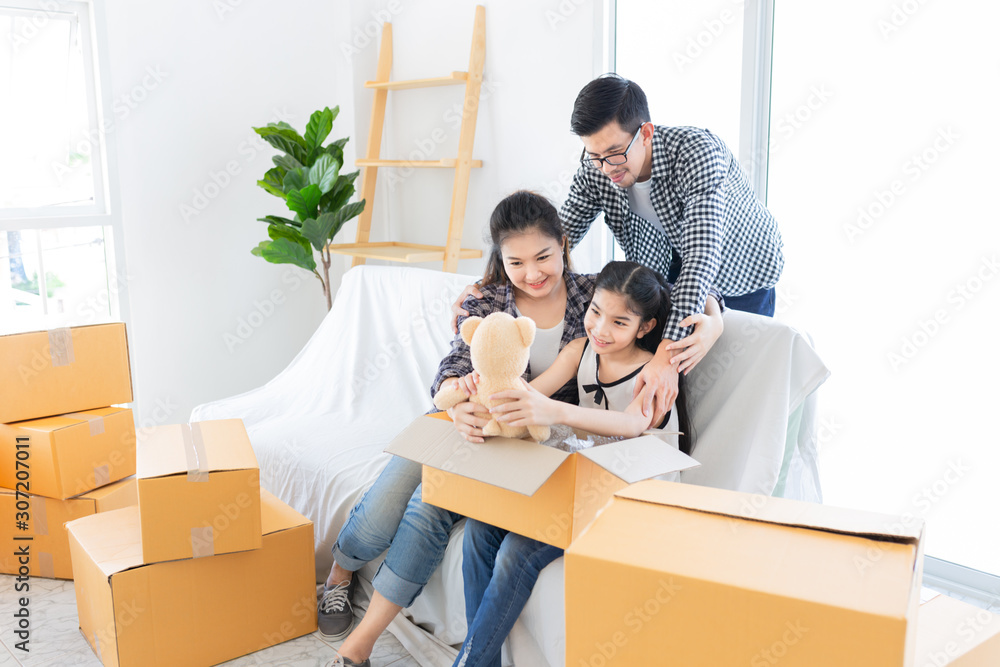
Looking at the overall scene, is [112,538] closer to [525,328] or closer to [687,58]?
[525,328]

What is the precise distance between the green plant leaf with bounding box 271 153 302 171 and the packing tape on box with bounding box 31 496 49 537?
Result: 1.34 metres

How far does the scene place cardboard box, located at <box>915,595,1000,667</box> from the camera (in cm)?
95

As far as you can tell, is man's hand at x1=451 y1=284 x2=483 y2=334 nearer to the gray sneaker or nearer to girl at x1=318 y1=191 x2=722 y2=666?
girl at x1=318 y1=191 x2=722 y2=666

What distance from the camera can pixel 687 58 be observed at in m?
2.35

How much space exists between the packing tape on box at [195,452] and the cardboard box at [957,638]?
48.1 inches

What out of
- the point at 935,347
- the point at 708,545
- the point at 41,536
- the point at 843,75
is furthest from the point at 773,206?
the point at 41,536

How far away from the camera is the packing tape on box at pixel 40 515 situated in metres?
2.03

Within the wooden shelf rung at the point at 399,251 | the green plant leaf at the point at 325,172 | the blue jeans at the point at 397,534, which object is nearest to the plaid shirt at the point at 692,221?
the blue jeans at the point at 397,534

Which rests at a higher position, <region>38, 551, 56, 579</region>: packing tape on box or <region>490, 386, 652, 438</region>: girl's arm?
<region>490, 386, 652, 438</region>: girl's arm

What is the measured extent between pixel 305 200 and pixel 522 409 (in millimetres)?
1719

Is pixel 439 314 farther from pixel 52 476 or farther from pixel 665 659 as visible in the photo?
pixel 665 659

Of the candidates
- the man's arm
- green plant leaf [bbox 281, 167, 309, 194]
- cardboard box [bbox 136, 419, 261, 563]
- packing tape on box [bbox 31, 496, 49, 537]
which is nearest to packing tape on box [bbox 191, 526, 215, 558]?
cardboard box [bbox 136, 419, 261, 563]

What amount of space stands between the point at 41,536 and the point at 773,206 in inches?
85.2

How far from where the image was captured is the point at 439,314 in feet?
7.39
